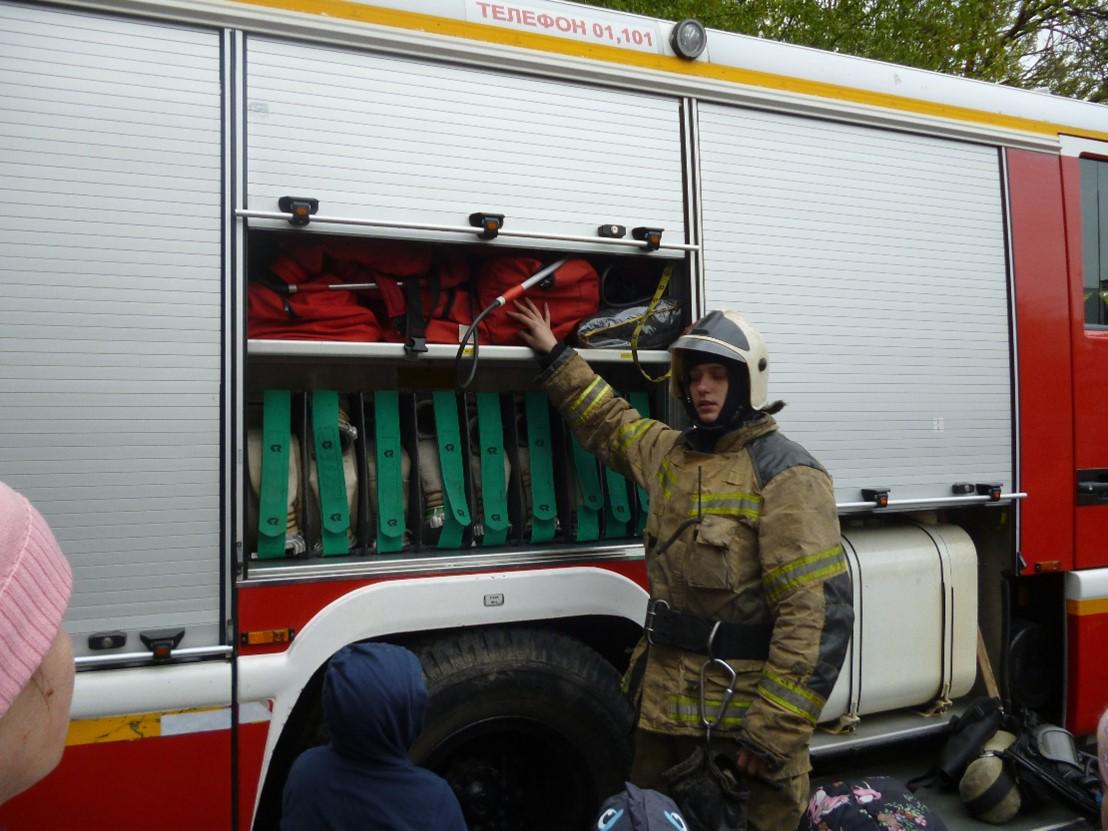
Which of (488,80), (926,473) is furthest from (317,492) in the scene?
(926,473)

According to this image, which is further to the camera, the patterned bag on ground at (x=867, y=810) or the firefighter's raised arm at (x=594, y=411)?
the firefighter's raised arm at (x=594, y=411)

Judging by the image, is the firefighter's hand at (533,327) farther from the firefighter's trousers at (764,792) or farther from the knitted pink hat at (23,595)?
the knitted pink hat at (23,595)

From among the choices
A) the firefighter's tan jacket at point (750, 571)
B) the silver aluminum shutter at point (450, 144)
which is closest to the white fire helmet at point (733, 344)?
the firefighter's tan jacket at point (750, 571)

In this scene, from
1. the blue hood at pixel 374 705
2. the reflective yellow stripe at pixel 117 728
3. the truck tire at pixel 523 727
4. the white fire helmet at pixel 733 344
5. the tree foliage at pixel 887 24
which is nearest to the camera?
the blue hood at pixel 374 705

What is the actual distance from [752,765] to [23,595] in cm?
213

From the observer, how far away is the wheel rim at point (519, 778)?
2.93 meters

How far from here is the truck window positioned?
4.04 metres

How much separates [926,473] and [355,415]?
2330 millimetres

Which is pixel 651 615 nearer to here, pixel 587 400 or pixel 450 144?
pixel 587 400

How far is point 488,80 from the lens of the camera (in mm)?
2900

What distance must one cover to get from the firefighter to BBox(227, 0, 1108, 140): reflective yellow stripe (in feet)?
3.39

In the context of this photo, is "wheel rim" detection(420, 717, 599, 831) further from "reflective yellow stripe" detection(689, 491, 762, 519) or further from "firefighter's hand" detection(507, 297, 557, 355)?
"firefighter's hand" detection(507, 297, 557, 355)

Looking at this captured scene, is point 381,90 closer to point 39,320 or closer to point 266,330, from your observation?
point 266,330

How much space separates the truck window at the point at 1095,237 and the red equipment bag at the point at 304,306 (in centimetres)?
331
